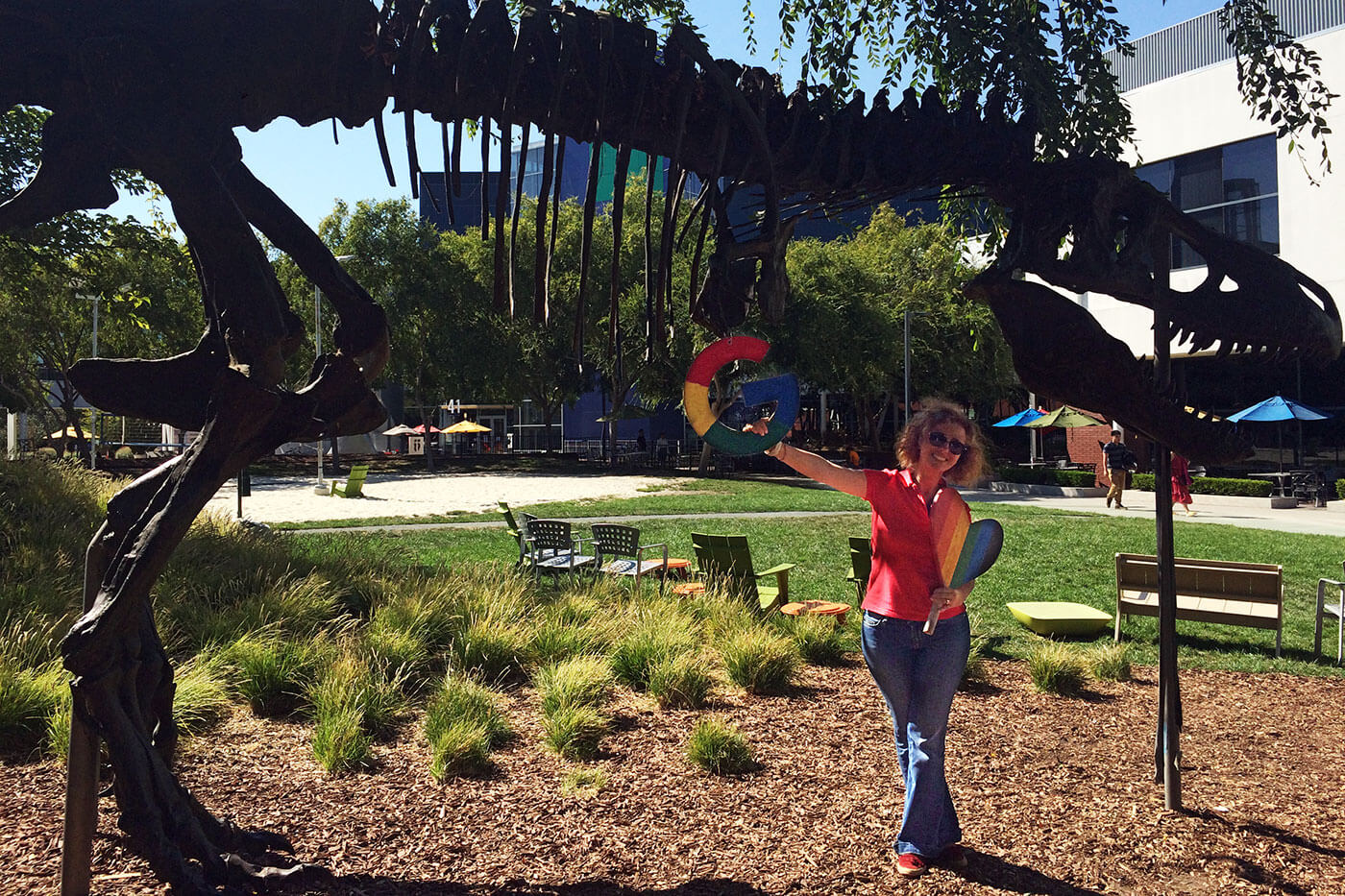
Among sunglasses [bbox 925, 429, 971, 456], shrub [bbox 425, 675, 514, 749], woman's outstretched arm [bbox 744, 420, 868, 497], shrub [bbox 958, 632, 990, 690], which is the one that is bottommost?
shrub [bbox 958, 632, 990, 690]

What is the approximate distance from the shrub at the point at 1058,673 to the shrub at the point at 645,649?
2.55m

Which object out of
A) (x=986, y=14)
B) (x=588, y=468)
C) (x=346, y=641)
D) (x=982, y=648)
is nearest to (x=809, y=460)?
(x=986, y=14)

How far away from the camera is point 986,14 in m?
5.63

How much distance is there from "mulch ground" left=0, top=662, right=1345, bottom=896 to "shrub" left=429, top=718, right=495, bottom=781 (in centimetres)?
10

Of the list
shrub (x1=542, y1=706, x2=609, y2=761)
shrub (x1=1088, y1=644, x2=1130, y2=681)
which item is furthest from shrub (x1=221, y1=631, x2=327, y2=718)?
shrub (x1=1088, y1=644, x2=1130, y2=681)

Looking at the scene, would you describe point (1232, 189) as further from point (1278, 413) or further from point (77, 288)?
point (77, 288)

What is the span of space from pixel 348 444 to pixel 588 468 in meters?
22.6

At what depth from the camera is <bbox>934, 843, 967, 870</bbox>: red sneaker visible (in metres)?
4.08

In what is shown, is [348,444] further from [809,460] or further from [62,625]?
[809,460]

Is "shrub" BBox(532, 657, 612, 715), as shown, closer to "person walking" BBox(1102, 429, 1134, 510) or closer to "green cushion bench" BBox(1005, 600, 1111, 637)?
"green cushion bench" BBox(1005, 600, 1111, 637)

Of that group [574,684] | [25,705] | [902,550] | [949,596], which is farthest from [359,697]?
[949,596]

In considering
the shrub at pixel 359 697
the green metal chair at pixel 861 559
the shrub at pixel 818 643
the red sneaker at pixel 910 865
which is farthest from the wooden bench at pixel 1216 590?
the shrub at pixel 359 697

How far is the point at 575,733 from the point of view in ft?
18.3

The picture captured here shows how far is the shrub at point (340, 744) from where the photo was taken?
5.14 meters
